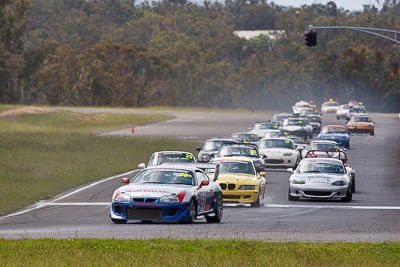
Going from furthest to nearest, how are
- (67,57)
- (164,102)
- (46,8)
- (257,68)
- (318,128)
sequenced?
(46,8) → (257,68) → (164,102) → (67,57) → (318,128)

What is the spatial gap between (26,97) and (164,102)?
2456cm

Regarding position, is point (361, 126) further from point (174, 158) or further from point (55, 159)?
point (174, 158)

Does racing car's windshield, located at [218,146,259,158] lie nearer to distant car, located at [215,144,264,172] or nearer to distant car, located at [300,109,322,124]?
distant car, located at [215,144,264,172]

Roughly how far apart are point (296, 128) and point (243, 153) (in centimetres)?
2896

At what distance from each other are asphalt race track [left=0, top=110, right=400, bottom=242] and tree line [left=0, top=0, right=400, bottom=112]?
8659 centimetres

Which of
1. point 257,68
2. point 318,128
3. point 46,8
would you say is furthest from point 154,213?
point 46,8

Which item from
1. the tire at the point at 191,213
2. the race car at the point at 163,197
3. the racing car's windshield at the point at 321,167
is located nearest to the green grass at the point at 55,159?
the race car at the point at 163,197

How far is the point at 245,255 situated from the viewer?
531 inches

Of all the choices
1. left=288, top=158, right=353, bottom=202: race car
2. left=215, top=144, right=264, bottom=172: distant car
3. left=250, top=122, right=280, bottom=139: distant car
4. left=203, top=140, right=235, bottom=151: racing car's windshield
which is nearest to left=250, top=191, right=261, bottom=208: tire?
left=288, top=158, right=353, bottom=202: race car

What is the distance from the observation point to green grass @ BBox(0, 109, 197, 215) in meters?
32.7

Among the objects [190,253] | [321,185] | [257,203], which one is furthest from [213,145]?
[190,253]

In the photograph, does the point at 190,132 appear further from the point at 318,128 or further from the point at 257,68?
the point at 257,68

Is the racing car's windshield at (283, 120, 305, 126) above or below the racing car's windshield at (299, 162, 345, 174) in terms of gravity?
below

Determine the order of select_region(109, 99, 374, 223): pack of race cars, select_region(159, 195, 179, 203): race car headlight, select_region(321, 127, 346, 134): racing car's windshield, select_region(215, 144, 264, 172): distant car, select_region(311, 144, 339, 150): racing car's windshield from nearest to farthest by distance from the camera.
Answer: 1. select_region(159, 195, 179, 203): race car headlight
2. select_region(109, 99, 374, 223): pack of race cars
3. select_region(215, 144, 264, 172): distant car
4. select_region(311, 144, 339, 150): racing car's windshield
5. select_region(321, 127, 346, 134): racing car's windshield
